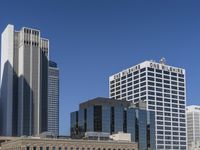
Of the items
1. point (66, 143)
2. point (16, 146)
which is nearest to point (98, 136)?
point (66, 143)

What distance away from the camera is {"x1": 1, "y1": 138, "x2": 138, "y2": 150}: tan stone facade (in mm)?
173312

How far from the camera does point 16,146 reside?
180m

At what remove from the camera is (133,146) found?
196m

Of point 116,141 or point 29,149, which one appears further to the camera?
point 116,141

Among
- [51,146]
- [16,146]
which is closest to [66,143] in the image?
[51,146]

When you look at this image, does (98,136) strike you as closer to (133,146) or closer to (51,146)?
(133,146)

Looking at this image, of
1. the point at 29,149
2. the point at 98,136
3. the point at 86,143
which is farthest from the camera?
the point at 98,136

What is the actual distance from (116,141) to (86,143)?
47.3ft

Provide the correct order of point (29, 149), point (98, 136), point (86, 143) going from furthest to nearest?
point (98, 136)
point (86, 143)
point (29, 149)

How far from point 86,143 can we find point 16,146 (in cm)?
2700

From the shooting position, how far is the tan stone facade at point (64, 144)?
17331 cm

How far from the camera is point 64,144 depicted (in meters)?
181

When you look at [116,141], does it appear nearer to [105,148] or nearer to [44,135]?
[105,148]

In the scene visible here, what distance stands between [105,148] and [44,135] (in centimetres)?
2510
